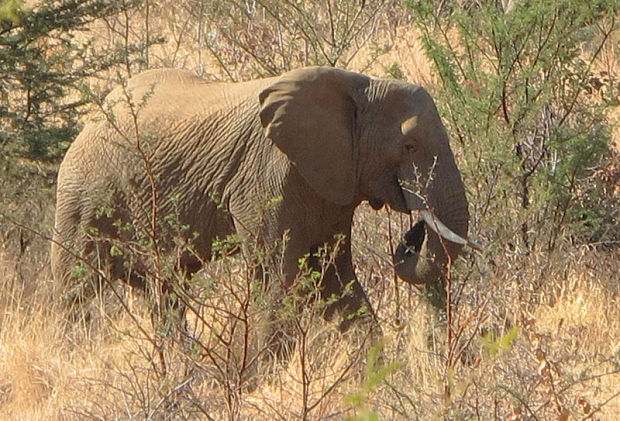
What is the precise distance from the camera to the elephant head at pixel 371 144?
266 inches

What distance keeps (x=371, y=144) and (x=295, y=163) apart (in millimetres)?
384

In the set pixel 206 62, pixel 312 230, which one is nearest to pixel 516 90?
pixel 312 230

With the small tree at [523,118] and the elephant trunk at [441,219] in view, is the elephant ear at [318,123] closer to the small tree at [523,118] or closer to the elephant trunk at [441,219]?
the elephant trunk at [441,219]

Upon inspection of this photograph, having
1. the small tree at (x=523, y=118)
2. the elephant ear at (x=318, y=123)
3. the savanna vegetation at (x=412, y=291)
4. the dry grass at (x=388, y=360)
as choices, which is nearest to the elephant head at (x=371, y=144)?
the elephant ear at (x=318, y=123)

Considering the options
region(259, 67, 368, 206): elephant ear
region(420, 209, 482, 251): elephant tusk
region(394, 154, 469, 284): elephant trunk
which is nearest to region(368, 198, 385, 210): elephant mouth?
region(259, 67, 368, 206): elephant ear

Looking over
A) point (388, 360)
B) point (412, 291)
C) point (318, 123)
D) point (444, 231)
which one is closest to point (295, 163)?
point (318, 123)

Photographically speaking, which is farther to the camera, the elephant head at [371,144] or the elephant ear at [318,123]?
the elephant ear at [318,123]

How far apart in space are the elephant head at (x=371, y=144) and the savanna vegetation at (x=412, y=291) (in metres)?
0.29

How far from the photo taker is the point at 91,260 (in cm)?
763

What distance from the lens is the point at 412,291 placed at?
779 centimetres

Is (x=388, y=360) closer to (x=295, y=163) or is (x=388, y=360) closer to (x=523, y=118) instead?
(x=295, y=163)

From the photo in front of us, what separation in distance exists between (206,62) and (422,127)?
7.40 meters

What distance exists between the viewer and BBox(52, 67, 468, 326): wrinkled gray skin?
6.82 meters

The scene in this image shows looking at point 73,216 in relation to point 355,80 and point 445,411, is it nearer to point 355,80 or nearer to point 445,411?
point 355,80
